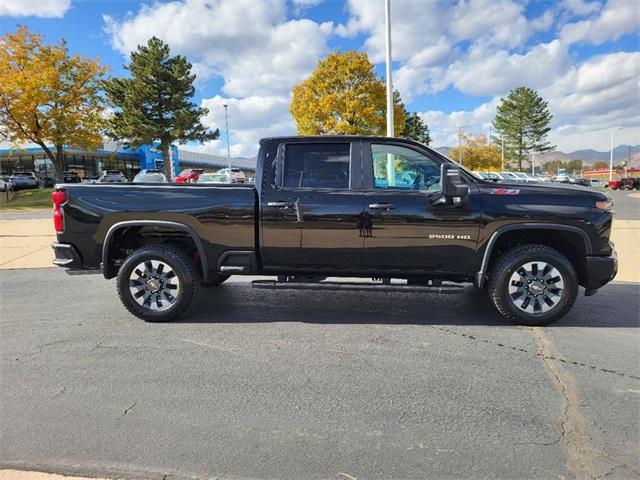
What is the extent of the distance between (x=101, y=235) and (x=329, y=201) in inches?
97.8

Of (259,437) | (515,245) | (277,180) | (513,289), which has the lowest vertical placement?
Answer: (259,437)

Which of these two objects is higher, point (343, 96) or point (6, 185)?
point (343, 96)

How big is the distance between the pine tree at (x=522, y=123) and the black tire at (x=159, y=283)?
6836 centimetres

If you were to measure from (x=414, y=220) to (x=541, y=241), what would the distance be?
4.71ft

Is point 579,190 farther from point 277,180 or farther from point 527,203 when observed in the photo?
point 277,180

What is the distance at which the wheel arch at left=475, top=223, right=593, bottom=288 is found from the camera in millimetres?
4543

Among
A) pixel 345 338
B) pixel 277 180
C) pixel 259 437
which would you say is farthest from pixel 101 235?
pixel 259 437

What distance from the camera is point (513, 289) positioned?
4.67m

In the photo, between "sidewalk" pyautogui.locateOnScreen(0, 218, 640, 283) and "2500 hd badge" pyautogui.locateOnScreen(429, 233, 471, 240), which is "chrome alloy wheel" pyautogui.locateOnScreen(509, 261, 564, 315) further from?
"sidewalk" pyautogui.locateOnScreen(0, 218, 640, 283)

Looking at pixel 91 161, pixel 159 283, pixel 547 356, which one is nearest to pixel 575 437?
pixel 547 356

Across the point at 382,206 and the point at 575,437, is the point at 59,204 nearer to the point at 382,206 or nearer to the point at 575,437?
the point at 382,206

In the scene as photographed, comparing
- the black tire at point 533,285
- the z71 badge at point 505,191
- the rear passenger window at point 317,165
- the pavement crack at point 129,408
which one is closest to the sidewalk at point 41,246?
the black tire at point 533,285

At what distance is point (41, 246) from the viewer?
425 inches

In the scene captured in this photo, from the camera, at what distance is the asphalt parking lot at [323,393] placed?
262cm
